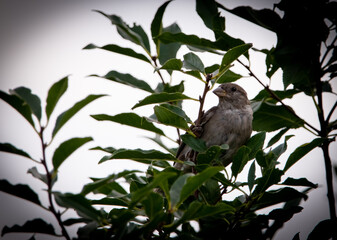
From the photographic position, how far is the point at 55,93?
1.96 m

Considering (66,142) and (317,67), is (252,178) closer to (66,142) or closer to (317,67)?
(317,67)

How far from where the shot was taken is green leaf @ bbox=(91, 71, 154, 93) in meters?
2.64

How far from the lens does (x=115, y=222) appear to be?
1.89 meters

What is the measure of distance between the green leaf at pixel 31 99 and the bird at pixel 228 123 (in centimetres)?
210

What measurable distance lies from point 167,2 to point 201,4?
0.24 m

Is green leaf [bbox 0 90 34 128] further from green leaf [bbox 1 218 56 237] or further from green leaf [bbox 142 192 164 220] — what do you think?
green leaf [bbox 142 192 164 220]

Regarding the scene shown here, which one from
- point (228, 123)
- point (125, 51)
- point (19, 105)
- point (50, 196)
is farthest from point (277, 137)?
point (19, 105)

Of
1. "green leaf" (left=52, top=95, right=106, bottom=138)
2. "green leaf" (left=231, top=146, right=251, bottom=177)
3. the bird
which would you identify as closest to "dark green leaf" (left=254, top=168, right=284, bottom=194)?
"green leaf" (left=231, top=146, right=251, bottom=177)

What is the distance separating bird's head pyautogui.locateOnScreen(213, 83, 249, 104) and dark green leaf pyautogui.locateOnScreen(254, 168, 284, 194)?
2431 millimetres

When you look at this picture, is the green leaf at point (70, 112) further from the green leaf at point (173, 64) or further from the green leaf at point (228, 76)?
the green leaf at point (228, 76)

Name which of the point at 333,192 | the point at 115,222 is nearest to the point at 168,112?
the point at 115,222

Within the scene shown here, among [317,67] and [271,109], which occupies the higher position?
[317,67]

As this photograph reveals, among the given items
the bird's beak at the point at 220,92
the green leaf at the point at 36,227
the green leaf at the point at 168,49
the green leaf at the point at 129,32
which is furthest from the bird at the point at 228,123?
the green leaf at the point at 36,227

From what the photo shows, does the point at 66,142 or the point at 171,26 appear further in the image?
the point at 171,26
